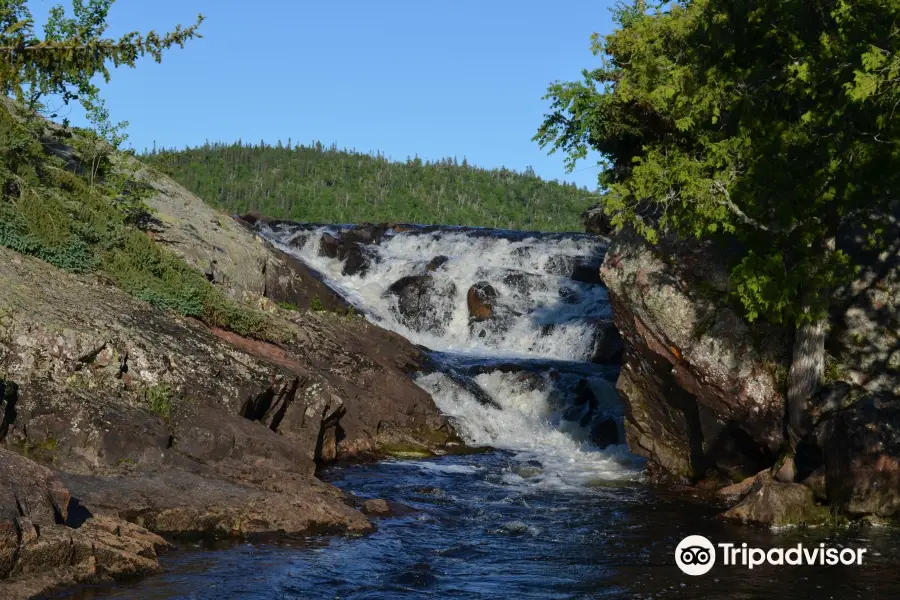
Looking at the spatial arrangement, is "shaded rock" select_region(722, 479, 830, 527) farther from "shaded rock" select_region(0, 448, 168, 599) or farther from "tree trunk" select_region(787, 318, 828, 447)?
"shaded rock" select_region(0, 448, 168, 599)

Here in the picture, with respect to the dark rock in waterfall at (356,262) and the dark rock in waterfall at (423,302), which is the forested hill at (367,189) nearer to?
the dark rock in waterfall at (356,262)

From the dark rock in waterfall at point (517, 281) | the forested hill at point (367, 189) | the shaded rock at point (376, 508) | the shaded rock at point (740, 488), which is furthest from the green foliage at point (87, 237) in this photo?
the forested hill at point (367, 189)

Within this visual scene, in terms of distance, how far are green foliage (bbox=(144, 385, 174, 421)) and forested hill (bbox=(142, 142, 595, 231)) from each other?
67.0 metres

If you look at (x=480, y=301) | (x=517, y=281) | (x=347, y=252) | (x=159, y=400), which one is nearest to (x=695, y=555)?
(x=159, y=400)

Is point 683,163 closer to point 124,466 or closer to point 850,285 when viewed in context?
point 850,285

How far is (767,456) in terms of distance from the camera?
56.9ft

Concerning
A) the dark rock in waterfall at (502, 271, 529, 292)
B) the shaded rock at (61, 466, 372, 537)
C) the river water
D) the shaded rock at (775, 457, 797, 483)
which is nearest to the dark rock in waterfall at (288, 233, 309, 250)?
the river water

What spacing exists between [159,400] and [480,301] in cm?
1894

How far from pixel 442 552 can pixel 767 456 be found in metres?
7.68

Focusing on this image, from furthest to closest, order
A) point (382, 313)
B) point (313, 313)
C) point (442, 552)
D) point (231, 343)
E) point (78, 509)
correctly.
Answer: point (382, 313)
point (313, 313)
point (231, 343)
point (442, 552)
point (78, 509)

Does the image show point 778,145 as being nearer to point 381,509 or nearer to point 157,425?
point 381,509

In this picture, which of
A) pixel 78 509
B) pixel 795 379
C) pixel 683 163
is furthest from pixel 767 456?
pixel 78 509

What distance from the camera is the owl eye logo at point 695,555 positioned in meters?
12.1

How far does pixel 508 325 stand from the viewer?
32469 millimetres
